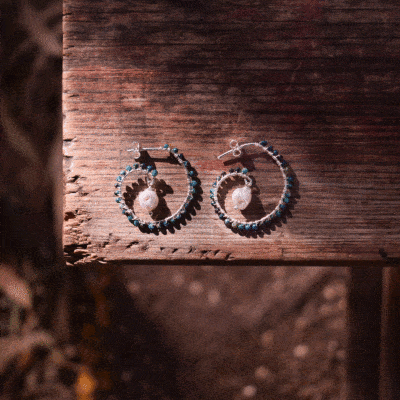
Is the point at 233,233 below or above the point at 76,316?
above

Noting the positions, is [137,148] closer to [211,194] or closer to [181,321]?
[211,194]

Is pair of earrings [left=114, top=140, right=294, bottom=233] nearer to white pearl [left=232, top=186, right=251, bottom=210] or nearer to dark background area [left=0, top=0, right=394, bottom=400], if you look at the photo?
white pearl [left=232, top=186, right=251, bottom=210]

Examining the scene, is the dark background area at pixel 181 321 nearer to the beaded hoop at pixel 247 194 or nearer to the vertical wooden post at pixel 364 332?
the vertical wooden post at pixel 364 332

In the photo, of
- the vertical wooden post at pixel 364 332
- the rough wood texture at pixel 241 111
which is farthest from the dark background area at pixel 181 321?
the rough wood texture at pixel 241 111

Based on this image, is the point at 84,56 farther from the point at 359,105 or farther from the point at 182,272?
the point at 182,272

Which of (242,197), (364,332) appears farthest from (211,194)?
(364,332)

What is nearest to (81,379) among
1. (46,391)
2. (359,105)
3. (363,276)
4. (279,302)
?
(46,391)

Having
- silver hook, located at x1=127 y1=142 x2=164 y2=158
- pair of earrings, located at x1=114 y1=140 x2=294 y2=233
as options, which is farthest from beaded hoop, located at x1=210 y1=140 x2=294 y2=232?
silver hook, located at x1=127 y1=142 x2=164 y2=158
